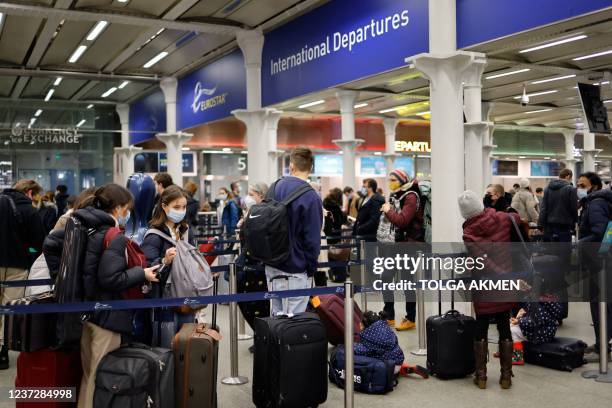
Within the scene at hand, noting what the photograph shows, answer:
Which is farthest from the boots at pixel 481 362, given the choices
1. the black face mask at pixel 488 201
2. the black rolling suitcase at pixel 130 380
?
the black face mask at pixel 488 201

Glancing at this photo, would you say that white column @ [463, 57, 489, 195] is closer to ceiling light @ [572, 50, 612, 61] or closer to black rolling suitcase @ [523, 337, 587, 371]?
ceiling light @ [572, 50, 612, 61]

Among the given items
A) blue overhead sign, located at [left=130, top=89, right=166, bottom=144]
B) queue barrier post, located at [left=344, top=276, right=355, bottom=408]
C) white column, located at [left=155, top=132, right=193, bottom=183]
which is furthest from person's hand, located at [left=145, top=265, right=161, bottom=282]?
blue overhead sign, located at [left=130, top=89, right=166, bottom=144]

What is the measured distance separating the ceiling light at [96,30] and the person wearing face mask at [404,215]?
7987 millimetres

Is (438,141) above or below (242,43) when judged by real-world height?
below

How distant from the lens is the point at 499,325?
16.9ft

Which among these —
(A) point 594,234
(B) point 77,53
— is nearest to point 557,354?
(A) point 594,234

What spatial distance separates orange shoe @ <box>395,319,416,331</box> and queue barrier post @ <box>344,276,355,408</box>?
3022 mm

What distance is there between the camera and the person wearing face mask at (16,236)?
6.00 m

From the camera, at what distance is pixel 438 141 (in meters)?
7.55

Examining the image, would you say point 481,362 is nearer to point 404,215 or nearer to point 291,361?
point 291,361

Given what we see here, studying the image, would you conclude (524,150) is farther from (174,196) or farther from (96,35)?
(174,196)

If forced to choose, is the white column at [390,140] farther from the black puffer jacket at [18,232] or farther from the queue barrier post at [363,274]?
the black puffer jacket at [18,232]

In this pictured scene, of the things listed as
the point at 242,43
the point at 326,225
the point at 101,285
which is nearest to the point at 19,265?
the point at 101,285

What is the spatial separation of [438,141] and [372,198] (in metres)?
1.43
